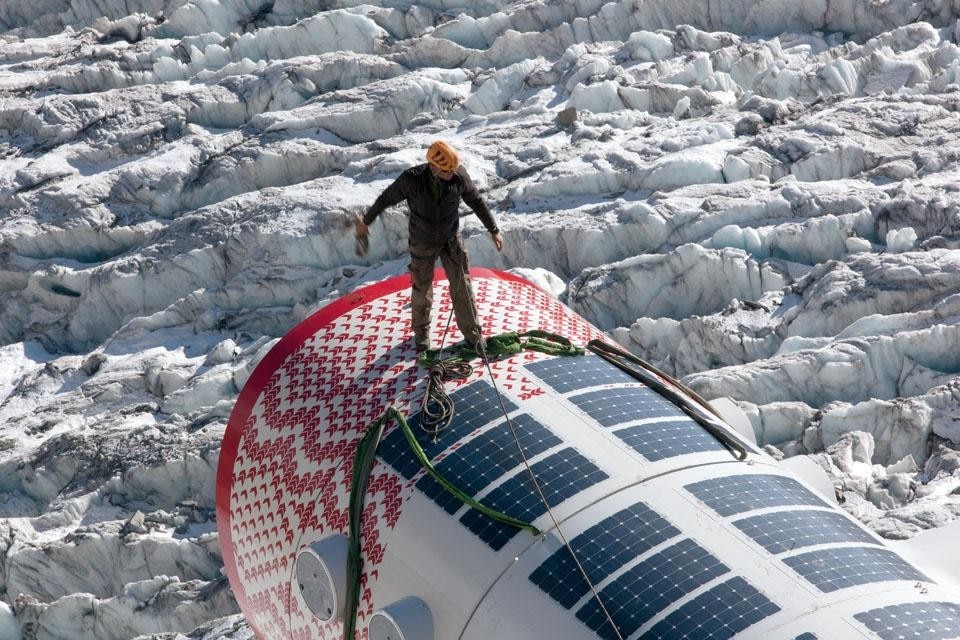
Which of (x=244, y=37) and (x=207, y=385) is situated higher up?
(x=244, y=37)

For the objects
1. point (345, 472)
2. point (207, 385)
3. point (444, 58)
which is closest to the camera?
point (345, 472)

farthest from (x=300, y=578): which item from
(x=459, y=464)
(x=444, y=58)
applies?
(x=444, y=58)

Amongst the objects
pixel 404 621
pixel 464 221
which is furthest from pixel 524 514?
pixel 464 221

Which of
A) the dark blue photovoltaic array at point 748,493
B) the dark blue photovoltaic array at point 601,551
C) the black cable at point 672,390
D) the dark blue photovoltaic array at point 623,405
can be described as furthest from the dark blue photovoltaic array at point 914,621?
the dark blue photovoltaic array at point 623,405

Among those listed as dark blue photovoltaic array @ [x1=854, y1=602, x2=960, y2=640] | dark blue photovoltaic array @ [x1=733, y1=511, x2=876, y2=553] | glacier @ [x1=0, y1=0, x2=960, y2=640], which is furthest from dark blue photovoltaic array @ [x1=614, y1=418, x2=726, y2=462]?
glacier @ [x1=0, y1=0, x2=960, y2=640]

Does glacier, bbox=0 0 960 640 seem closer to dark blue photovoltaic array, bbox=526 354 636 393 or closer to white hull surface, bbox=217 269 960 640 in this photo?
white hull surface, bbox=217 269 960 640

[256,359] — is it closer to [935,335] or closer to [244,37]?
[935,335]
